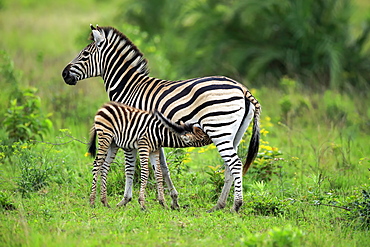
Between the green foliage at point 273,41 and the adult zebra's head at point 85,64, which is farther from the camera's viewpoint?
the green foliage at point 273,41

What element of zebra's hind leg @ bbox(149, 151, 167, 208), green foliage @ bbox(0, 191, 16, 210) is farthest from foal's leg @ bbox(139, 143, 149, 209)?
green foliage @ bbox(0, 191, 16, 210)

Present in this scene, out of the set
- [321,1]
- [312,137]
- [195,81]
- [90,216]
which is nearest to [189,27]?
[321,1]

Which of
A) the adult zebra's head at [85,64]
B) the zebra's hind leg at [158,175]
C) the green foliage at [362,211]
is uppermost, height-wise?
the adult zebra's head at [85,64]

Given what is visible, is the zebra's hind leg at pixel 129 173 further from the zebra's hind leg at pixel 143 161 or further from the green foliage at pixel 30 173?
the green foliage at pixel 30 173

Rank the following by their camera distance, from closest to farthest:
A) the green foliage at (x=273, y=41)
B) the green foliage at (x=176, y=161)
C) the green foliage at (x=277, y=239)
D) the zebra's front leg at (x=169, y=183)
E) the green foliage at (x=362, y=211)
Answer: the green foliage at (x=277, y=239) < the green foliage at (x=362, y=211) < the zebra's front leg at (x=169, y=183) < the green foliage at (x=176, y=161) < the green foliage at (x=273, y=41)

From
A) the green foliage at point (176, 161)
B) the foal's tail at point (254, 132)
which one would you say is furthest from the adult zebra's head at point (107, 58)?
the foal's tail at point (254, 132)

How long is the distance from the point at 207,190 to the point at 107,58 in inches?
112

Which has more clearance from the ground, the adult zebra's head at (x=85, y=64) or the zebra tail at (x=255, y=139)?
the adult zebra's head at (x=85, y=64)

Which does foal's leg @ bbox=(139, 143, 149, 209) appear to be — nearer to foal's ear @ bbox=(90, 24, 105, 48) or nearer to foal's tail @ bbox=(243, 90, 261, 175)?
foal's tail @ bbox=(243, 90, 261, 175)

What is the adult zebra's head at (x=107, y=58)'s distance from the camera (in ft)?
25.6

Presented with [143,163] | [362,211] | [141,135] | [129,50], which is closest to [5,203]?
[143,163]

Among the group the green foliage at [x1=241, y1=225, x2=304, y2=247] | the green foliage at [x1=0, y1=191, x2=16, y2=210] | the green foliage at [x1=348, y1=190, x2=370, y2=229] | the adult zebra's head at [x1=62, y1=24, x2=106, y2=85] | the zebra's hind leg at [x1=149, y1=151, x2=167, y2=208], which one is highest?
the adult zebra's head at [x1=62, y1=24, x2=106, y2=85]

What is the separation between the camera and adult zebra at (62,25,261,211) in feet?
22.6

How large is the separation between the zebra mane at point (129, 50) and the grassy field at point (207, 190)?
1645 mm
